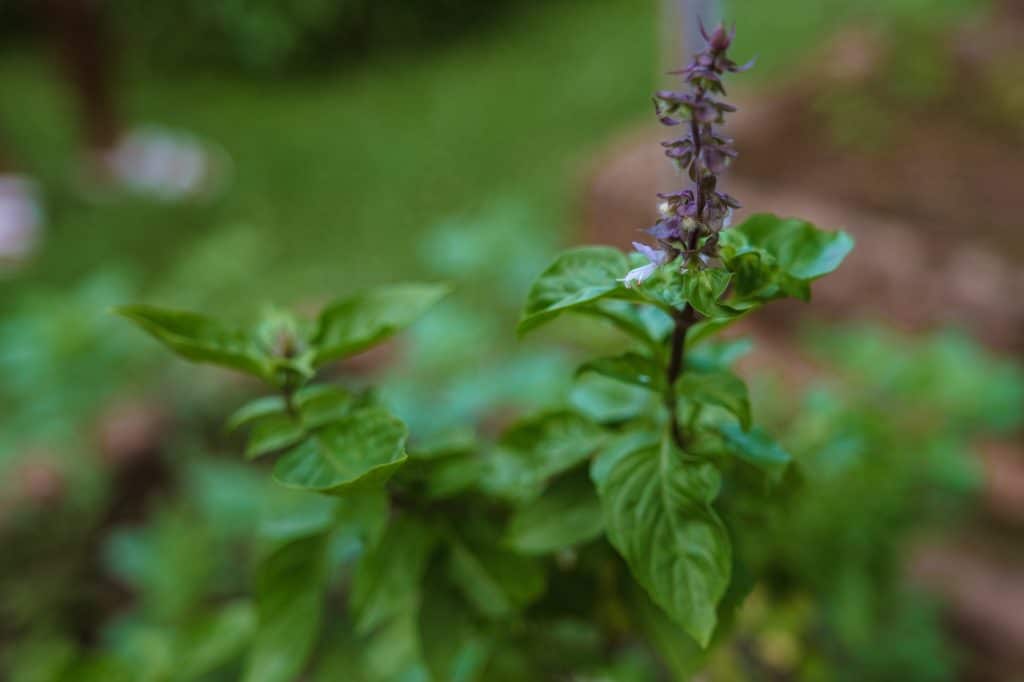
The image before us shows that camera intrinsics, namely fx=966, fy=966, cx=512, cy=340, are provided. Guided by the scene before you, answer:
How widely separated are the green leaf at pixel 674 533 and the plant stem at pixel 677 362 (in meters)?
0.05

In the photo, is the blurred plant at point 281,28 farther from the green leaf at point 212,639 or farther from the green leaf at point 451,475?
the green leaf at point 451,475

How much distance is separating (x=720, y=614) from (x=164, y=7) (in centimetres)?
491

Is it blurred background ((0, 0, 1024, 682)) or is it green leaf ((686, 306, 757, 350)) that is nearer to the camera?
green leaf ((686, 306, 757, 350))

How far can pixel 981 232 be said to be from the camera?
266 centimetres

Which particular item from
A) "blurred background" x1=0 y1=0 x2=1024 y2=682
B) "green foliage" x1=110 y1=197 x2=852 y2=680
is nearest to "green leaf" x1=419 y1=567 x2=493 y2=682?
"green foliage" x1=110 y1=197 x2=852 y2=680

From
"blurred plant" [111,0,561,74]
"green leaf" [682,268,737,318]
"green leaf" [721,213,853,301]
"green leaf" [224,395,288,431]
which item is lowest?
"green leaf" [224,395,288,431]

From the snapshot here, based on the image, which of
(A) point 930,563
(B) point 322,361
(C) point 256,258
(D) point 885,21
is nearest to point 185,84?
(C) point 256,258

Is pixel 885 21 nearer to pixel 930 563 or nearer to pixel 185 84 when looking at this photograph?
pixel 930 563

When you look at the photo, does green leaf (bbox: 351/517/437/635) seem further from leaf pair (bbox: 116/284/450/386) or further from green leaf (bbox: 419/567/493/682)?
leaf pair (bbox: 116/284/450/386)

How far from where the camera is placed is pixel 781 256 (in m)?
0.57

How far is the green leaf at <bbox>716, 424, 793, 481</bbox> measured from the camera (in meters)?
0.59

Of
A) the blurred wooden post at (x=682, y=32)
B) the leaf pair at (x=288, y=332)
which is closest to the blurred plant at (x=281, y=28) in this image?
the blurred wooden post at (x=682, y=32)

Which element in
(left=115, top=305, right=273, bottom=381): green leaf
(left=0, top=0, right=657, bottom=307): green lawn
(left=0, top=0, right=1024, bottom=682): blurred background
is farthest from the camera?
(left=0, top=0, right=657, bottom=307): green lawn

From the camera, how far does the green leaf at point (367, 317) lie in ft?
2.04
